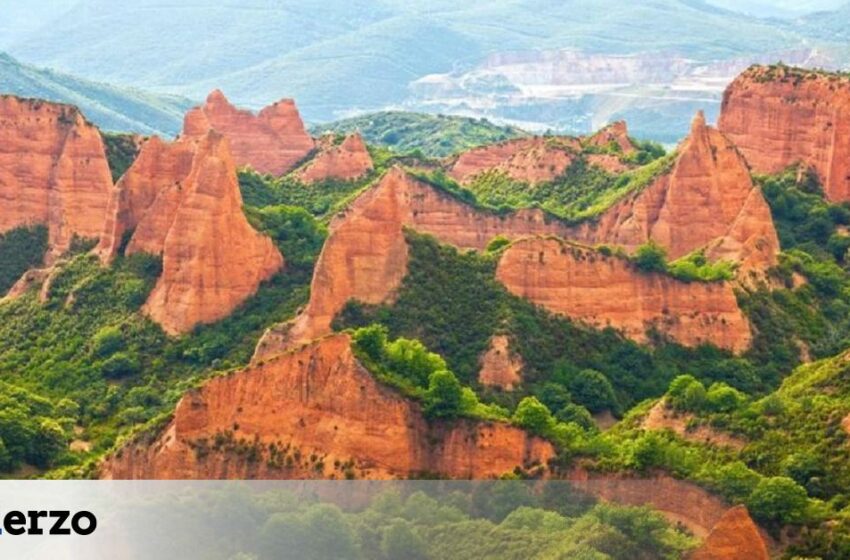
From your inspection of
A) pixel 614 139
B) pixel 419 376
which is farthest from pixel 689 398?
pixel 614 139

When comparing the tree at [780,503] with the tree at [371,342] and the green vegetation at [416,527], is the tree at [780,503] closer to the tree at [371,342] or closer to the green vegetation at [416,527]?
the green vegetation at [416,527]

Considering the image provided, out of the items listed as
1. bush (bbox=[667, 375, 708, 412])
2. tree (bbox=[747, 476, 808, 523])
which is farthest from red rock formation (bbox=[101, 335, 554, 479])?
bush (bbox=[667, 375, 708, 412])

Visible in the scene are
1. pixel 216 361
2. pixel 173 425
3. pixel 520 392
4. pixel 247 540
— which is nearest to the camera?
pixel 247 540

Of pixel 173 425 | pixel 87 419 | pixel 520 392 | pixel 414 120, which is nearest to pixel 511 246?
pixel 520 392

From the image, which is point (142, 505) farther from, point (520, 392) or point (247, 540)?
point (520, 392)

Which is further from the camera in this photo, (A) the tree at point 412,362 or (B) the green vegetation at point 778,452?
(A) the tree at point 412,362

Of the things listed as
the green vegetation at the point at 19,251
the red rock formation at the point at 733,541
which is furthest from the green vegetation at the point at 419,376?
the green vegetation at the point at 19,251
